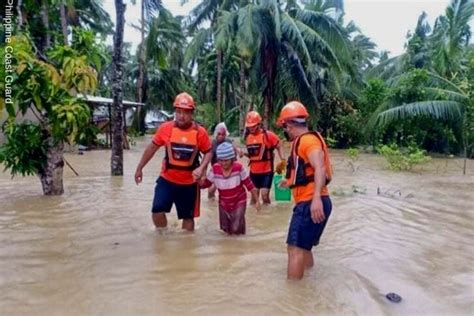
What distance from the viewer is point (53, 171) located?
29.9ft

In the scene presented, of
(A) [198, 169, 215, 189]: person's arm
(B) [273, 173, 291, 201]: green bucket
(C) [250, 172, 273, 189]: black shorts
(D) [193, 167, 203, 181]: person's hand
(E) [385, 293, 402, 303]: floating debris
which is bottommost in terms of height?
(E) [385, 293, 402, 303]: floating debris

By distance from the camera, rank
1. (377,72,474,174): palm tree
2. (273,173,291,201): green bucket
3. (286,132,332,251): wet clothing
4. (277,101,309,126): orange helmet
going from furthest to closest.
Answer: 1. (377,72,474,174): palm tree
2. (273,173,291,201): green bucket
3. (277,101,309,126): orange helmet
4. (286,132,332,251): wet clothing

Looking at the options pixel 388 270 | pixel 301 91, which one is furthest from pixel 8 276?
pixel 301 91

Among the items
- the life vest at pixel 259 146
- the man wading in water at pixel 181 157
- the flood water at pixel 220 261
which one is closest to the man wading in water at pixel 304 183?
the flood water at pixel 220 261

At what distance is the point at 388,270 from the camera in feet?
16.9

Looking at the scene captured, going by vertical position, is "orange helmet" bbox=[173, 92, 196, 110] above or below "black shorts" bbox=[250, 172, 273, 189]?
above

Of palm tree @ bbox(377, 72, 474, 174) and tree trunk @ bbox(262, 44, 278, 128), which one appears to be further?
tree trunk @ bbox(262, 44, 278, 128)

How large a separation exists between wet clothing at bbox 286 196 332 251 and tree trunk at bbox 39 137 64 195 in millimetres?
5603

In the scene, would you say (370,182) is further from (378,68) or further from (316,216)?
(378,68)

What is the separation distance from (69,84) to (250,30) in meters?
14.6

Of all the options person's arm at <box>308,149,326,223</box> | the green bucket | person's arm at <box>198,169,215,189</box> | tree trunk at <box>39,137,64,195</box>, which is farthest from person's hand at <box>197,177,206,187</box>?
tree trunk at <box>39,137,64,195</box>

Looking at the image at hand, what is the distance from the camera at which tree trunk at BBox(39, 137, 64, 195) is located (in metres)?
8.91

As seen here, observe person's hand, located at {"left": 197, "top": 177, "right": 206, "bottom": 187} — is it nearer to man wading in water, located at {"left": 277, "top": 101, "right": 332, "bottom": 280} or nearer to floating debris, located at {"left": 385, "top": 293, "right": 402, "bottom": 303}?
man wading in water, located at {"left": 277, "top": 101, "right": 332, "bottom": 280}

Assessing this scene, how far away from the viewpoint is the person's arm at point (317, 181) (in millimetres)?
4184
